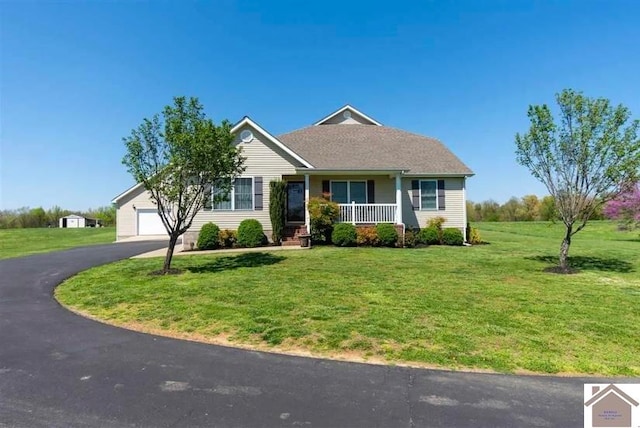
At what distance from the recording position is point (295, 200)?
18672 millimetres

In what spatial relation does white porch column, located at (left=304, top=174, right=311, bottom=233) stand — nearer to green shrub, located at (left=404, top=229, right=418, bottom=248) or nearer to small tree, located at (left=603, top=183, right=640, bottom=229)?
green shrub, located at (left=404, top=229, right=418, bottom=248)

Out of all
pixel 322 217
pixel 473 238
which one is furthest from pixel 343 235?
pixel 473 238

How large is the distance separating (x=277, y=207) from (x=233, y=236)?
2289 mm

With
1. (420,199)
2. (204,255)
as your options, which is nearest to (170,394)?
(204,255)

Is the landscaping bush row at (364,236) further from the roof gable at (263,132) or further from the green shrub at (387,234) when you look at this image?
the roof gable at (263,132)

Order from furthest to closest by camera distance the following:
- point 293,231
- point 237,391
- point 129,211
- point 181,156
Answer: point 129,211 < point 293,231 < point 181,156 < point 237,391

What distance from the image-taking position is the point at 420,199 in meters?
19.3

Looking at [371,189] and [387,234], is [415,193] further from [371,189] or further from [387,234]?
[387,234]

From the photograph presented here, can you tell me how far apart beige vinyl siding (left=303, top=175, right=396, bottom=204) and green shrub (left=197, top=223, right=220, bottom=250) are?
16.5ft

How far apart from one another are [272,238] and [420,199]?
7.71 metres

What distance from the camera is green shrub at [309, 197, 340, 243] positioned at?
54.5 ft

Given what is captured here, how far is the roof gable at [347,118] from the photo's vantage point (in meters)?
24.2

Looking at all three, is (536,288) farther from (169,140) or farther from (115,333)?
(169,140)

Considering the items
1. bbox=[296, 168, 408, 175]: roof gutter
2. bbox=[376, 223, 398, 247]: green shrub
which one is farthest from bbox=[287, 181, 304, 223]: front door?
bbox=[376, 223, 398, 247]: green shrub
